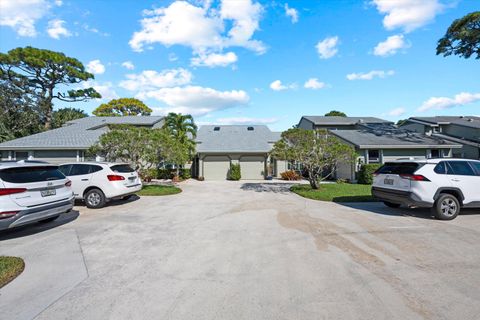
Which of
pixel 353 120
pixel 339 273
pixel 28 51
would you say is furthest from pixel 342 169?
pixel 28 51

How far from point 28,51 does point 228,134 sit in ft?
91.8

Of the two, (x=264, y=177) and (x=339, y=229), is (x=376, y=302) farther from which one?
(x=264, y=177)

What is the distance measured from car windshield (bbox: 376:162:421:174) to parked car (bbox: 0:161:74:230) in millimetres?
9374

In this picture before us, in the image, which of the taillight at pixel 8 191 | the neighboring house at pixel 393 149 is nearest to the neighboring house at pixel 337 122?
the neighboring house at pixel 393 149

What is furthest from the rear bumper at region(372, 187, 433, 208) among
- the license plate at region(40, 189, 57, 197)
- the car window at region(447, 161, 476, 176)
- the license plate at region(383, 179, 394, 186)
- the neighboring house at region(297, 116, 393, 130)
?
the neighboring house at region(297, 116, 393, 130)

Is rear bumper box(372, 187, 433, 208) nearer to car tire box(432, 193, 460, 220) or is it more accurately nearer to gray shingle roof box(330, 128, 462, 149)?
car tire box(432, 193, 460, 220)

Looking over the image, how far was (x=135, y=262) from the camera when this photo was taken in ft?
13.6

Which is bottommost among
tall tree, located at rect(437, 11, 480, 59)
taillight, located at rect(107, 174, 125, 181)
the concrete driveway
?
the concrete driveway

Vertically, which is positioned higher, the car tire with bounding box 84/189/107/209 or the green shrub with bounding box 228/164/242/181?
the green shrub with bounding box 228/164/242/181

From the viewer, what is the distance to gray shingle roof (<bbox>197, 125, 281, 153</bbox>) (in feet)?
73.0

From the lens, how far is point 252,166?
73.2 feet

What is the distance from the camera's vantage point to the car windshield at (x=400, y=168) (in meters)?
7.09

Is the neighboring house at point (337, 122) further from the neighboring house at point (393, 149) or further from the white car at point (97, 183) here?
the white car at point (97, 183)

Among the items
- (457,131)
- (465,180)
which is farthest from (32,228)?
(457,131)
